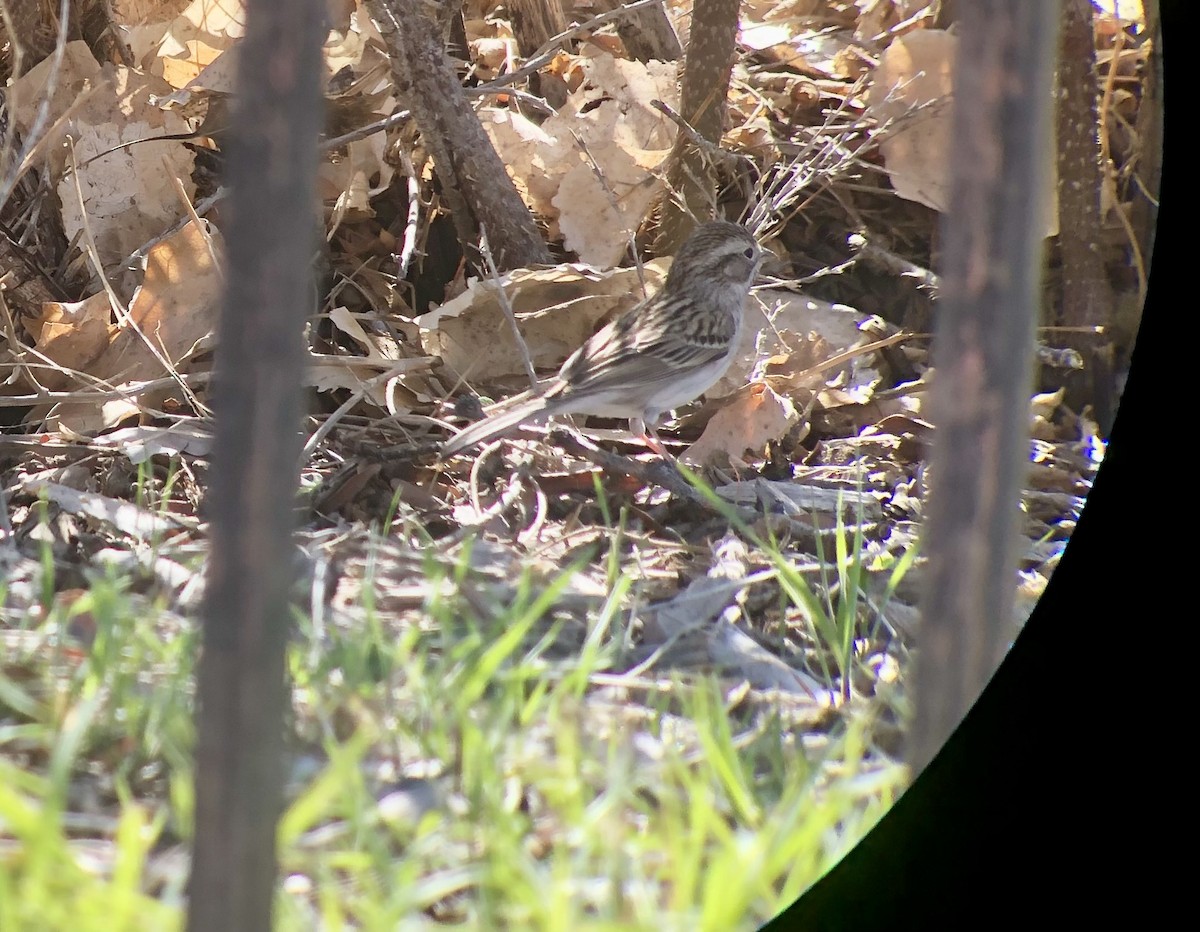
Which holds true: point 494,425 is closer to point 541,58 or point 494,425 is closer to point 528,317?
point 528,317

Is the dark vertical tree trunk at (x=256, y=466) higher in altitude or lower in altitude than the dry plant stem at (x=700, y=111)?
lower

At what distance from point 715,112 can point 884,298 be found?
86cm

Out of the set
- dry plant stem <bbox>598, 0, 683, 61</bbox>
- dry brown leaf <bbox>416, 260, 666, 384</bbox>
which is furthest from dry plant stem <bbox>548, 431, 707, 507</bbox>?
dry plant stem <bbox>598, 0, 683, 61</bbox>

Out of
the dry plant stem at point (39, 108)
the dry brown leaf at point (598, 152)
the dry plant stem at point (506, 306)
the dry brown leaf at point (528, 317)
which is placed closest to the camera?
the dry plant stem at point (39, 108)

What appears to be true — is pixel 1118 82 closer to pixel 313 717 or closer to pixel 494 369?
pixel 494 369

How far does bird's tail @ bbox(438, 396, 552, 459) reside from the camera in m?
3.55

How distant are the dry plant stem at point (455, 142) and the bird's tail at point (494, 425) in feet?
2.49

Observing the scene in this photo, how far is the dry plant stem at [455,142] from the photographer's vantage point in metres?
3.90

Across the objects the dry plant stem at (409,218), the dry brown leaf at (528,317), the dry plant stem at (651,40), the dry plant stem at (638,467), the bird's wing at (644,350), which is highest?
the dry plant stem at (651,40)

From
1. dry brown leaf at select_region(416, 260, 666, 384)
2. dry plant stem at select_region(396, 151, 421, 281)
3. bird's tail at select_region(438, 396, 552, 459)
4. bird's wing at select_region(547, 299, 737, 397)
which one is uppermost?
dry plant stem at select_region(396, 151, 421, 281)

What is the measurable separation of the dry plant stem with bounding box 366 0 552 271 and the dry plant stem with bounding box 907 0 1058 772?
2626 mm

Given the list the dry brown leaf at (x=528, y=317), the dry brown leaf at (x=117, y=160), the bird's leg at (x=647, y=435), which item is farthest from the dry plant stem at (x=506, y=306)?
the dry brown leaf at (x=117, y=160)

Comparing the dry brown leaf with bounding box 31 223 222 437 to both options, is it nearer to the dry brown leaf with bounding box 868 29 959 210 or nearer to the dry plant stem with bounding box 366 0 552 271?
the dry plant stem with bounding box 366 0 552 271

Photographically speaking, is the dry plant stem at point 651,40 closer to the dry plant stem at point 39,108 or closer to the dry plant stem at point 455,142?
the dry plant stem at point 455,142
